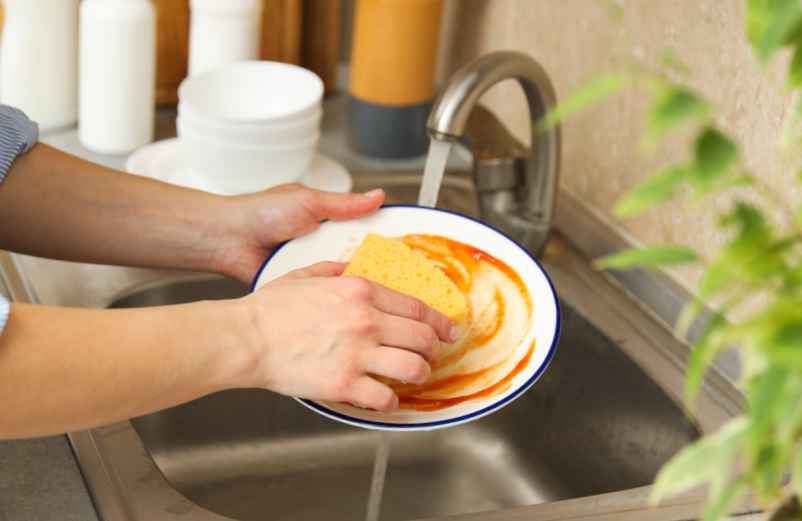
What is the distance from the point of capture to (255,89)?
4.58 feet

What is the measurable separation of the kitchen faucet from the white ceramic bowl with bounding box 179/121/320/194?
0.68 ft

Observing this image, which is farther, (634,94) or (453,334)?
(634,94)

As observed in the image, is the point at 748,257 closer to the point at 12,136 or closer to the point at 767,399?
the point at 767,399

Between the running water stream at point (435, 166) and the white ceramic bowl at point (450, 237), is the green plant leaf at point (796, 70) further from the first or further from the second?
the running water stream at point (435, 166)

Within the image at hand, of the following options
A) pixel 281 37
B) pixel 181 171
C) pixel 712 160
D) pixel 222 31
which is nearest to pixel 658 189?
pixel 712 160

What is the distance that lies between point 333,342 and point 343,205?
264 millimetres

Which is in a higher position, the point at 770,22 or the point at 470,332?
the point at 770,22

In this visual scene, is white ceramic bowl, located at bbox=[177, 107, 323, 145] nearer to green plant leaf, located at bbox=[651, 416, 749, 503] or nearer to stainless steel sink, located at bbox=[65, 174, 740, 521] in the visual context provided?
stainless steel sink, located at bbox=[65, 174, 740, 521]

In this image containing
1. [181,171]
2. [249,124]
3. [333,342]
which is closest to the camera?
[333,342]

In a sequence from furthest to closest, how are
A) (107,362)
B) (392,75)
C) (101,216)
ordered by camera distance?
(392,75) → (101,216) → (107,362)

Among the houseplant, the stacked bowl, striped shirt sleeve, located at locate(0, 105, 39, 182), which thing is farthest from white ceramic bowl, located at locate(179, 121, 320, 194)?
the houseplant

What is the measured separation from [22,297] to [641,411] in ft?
2.14

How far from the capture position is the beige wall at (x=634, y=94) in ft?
3.49

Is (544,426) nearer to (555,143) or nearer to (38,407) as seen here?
(555,143)
